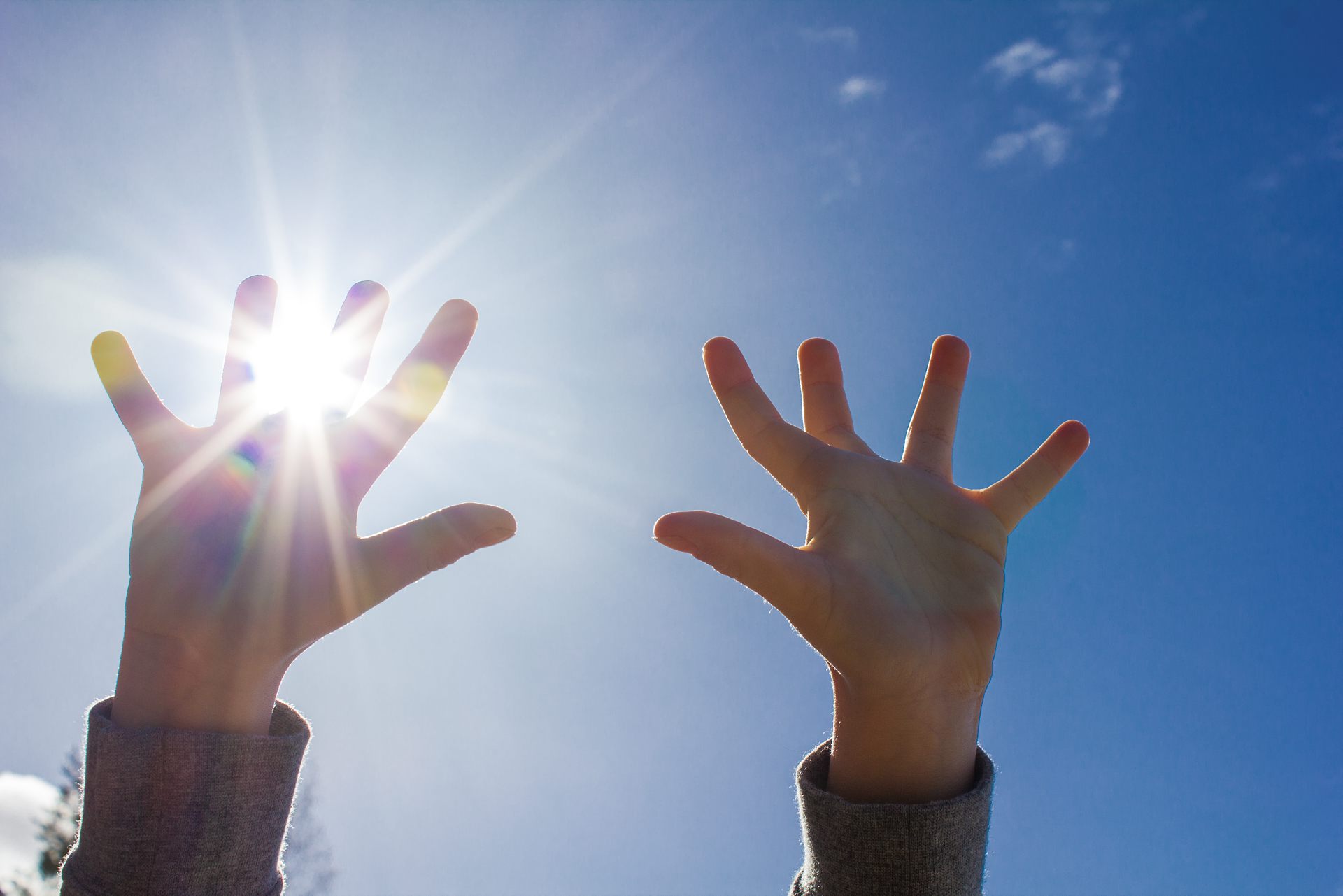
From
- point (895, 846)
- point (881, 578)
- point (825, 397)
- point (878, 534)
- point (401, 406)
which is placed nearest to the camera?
point (895, 846)

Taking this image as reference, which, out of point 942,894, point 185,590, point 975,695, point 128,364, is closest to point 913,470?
point 975,695

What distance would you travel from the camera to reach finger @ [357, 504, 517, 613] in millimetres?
2246

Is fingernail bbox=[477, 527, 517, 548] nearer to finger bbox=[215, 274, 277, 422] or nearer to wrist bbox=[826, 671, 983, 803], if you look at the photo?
wrist bbox=[826, 671, 983, 803]

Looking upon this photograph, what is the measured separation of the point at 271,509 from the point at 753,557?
61.5 inches

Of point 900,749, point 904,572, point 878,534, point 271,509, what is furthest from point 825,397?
point 271,509

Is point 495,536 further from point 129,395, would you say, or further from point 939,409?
point 939,409

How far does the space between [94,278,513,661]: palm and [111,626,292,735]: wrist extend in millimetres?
28

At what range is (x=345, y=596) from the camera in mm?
2287

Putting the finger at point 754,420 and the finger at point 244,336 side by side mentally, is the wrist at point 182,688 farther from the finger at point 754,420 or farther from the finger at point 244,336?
the finger at point 754,420

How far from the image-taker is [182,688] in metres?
2.21

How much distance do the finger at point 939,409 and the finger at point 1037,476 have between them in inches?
7.4

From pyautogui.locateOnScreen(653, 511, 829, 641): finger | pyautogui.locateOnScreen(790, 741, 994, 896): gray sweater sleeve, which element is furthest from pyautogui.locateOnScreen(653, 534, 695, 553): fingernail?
pyautogui.locateOnScreen(790, 741, 994, 896): gray sweater sleeve

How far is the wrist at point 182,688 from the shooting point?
7.20 feet

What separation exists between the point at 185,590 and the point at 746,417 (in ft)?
5.83
